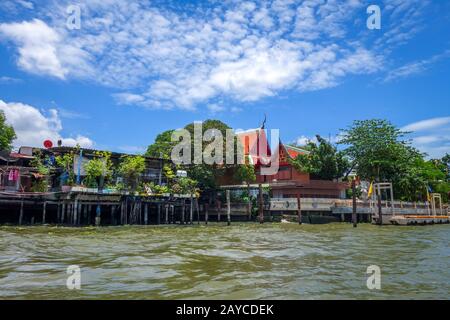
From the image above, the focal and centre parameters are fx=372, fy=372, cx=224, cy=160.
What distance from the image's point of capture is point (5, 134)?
3566 cm

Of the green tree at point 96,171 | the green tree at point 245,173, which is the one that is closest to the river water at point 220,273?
the green tree at point 96,171

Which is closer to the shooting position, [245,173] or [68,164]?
[68,164]

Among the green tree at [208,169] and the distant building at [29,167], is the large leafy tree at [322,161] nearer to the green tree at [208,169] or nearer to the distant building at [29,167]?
A: the green tree at [208,169]

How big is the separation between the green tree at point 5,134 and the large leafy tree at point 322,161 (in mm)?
27211

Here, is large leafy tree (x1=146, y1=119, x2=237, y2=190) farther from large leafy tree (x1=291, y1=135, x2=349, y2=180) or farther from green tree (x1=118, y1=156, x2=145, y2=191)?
large leafy tree (x1=291, y1=135, x2=349, y2=180)

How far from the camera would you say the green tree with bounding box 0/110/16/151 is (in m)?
35.1

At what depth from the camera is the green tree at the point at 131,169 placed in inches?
1089

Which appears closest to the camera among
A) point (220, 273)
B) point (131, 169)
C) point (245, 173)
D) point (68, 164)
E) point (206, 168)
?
point (220, 273)

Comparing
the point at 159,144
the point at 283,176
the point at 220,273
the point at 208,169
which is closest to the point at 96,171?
the point at 208,169

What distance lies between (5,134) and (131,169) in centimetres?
1647

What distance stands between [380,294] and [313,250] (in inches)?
222

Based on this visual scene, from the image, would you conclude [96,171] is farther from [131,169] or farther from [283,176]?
[283,176]
